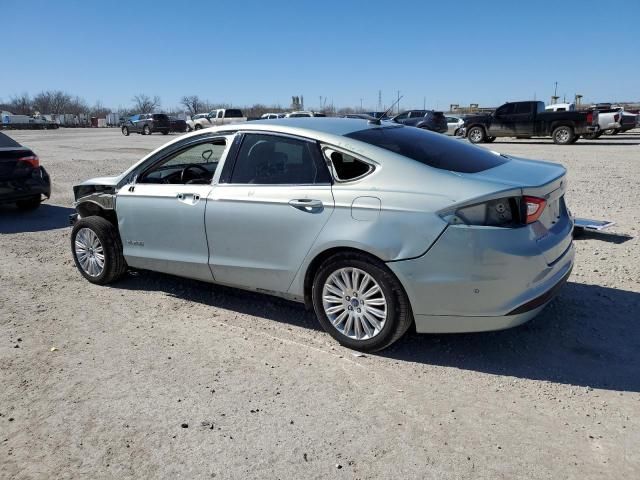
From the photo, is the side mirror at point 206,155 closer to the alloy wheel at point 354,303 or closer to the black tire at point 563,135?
the alloy wheel at point 354,303

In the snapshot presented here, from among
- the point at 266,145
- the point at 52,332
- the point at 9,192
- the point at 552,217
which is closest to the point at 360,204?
the point at 266,145

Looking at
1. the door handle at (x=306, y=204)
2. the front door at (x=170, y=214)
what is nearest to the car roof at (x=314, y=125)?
the front door at (x=170, y=214)

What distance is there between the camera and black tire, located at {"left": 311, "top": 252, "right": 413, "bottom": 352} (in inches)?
140

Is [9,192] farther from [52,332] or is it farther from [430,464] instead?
[430,464]

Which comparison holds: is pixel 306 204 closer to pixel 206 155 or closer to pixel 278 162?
pixel 278 162

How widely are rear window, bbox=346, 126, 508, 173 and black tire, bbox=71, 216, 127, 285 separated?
106 inches

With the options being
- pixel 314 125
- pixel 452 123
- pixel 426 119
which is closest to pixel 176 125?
pixel 452 123

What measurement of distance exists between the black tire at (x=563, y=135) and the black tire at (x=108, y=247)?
2259 cm

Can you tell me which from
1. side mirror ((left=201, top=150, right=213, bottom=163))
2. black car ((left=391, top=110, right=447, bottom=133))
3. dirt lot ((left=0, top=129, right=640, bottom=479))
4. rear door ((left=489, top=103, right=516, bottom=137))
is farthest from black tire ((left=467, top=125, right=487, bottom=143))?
side mirror ((left=201, top=150, right=213, bottom=163))

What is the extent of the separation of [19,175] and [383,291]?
7766 millimetres

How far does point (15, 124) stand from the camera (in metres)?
63.2

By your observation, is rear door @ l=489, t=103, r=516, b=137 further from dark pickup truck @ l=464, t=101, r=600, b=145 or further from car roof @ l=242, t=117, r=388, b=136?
car roof @ l=242, t=117, r=388, b=136

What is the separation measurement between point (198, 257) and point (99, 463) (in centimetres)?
209

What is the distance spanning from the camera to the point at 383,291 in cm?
360
